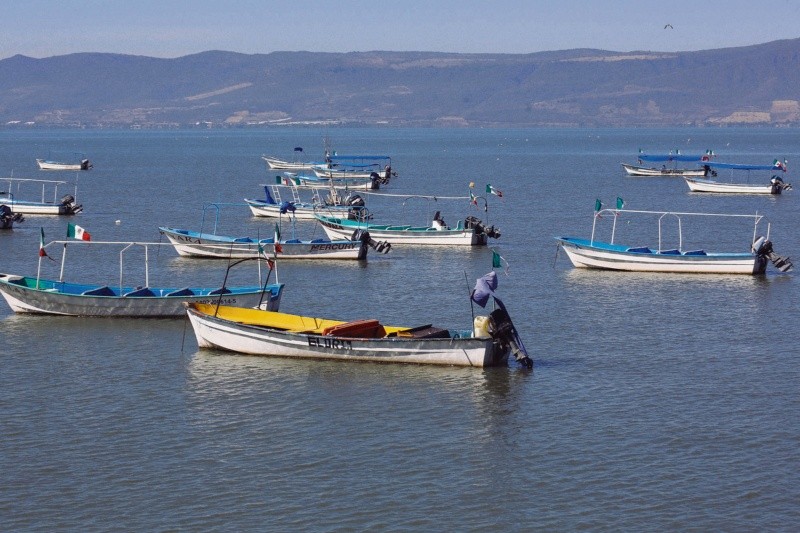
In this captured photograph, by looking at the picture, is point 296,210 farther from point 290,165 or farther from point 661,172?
point 290,165

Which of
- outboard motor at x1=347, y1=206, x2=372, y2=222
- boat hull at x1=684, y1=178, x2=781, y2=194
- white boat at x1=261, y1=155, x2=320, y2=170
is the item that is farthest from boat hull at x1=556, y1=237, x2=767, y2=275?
white boat at x1=261, y1=155, x2=320, y2=170

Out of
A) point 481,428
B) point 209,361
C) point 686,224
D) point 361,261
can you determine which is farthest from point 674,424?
point 686,224

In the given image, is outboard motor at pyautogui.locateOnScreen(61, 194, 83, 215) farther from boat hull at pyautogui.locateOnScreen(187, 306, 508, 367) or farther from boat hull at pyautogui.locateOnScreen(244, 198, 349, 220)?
boat hull at pyautogui.locateOnScreen(187, 306, 508, 367)

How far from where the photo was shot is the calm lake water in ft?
87.2

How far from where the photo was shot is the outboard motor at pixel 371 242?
62469mm

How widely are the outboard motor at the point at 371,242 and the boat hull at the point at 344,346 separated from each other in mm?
23036

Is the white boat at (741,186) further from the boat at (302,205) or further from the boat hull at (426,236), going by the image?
the boat hull at (426,236)

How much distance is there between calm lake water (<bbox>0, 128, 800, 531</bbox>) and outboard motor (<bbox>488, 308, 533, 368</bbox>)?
55cm

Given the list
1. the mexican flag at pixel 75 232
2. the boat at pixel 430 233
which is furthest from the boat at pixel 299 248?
the mexican flag at pixel 75 232

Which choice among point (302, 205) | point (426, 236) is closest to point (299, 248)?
point (426, 236)

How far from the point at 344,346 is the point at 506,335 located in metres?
5.02

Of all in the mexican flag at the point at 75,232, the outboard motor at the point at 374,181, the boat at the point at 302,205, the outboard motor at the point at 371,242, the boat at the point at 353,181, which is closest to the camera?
the mexican flag at the point at 75,232

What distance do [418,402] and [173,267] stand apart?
28365mm

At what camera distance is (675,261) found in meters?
57.2
